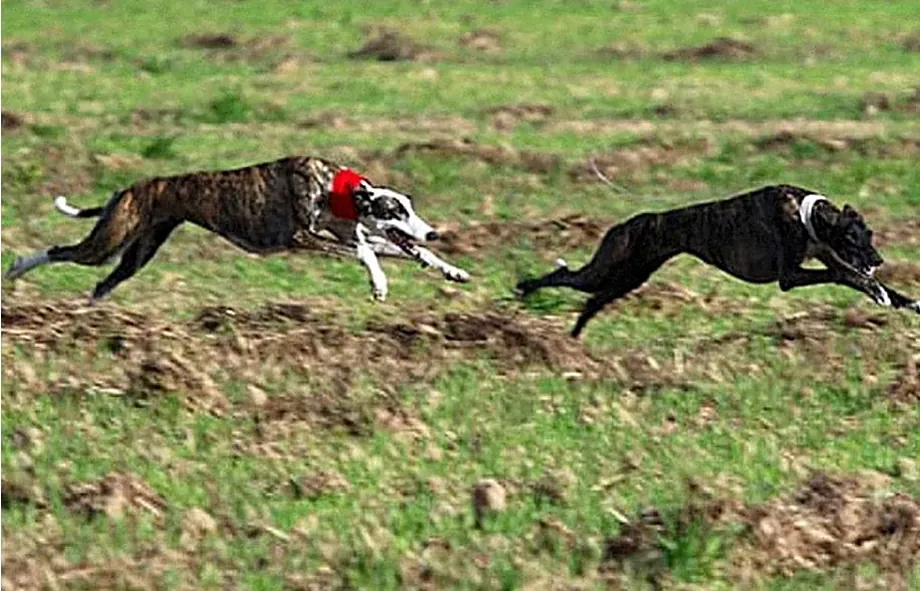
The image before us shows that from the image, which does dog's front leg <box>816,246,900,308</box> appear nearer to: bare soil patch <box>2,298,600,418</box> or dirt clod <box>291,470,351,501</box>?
bare soil patch <box>2,298,600,418</box>

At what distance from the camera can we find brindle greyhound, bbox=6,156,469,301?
9898mm

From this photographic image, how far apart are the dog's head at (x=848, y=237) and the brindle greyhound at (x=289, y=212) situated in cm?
147

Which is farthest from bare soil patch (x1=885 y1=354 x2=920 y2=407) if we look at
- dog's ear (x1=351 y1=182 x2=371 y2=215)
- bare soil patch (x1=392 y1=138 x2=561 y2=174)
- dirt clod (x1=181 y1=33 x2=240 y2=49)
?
dirt clod (x1=181 y1=33 x2=240 y2=49)

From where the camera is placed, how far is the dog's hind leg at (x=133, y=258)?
10.5 meters

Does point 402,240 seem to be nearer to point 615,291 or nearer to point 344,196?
point 344,196

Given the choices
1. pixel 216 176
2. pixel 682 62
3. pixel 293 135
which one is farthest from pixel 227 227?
pixel 682 62

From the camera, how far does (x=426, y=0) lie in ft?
84.1

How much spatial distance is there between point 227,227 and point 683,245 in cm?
179

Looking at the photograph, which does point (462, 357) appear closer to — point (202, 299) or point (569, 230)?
point (202, 299)

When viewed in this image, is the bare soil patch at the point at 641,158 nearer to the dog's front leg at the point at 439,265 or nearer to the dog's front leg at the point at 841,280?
the dog's front leg at the point at 439,265

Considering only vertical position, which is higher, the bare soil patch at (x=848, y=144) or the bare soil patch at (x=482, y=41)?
the bare soil patch at (x=848, y=144)

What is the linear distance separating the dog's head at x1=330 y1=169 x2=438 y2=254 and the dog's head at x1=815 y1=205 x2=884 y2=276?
63.6 inches

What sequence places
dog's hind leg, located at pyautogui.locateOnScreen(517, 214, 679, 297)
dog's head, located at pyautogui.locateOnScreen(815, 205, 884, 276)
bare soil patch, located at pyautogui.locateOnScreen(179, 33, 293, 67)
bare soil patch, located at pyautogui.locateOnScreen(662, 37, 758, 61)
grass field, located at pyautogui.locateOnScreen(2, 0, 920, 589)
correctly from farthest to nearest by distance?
bare soil patch, located at pyautogui.locateOnScreen(179, 33, 293, 67) → bare soil patch, located at pyautogui.locateOnScreen(662, 37, 758, 61) → dog's hind leg, located at pyautogui.locateOnScreen(517, 214, 679, 297) → dog's head, located at pyautogui.locateOnScreen(815, 205, 884, 276) → grass field, located at pyautogui.locateOnScreen(2, 0, 920, 589)

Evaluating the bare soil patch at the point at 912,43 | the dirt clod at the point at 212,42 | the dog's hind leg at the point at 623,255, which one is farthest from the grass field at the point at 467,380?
the dirt clod at the point at 212,42
